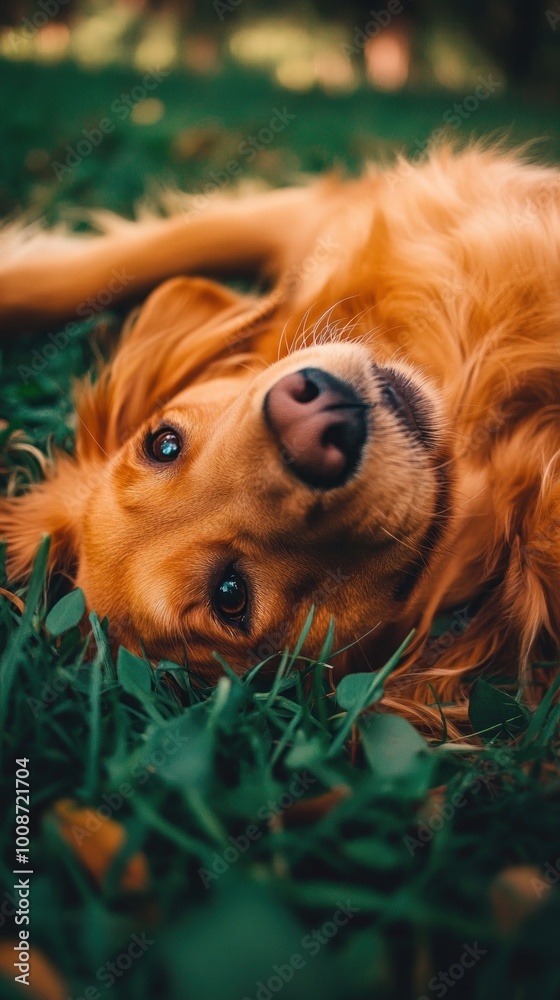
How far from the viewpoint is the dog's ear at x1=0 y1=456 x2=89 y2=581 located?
6.65 feet

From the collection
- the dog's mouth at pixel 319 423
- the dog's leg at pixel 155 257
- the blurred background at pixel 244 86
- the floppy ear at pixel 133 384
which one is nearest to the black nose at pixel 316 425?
the dog's mouth at pixel 319 423

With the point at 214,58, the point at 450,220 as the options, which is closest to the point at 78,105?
the point at 214,58

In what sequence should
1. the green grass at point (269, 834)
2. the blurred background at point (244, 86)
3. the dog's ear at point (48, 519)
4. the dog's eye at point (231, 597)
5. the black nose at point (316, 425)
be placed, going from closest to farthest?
the green grass at point (269, 834), the black nose at point (316, 425), the dog's eye at point (231, 597), the dog's ear at point (48, 519), the blurred background at point (244, 86)

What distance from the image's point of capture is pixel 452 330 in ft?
6.68

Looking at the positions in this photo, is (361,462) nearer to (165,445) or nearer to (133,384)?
(165,445)

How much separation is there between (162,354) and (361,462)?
3.74 feet

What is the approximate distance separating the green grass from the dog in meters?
0.18

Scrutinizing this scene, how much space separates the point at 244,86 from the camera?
19.1 ft

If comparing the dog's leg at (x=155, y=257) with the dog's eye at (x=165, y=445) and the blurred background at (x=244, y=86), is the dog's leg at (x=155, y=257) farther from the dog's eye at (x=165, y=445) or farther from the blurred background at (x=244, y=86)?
the blurred background at (x=244, y=86)

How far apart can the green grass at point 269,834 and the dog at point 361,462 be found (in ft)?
0.60

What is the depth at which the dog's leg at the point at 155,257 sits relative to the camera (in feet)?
8.50

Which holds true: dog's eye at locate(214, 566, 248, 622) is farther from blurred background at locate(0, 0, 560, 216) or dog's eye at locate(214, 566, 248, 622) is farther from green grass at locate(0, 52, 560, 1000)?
blurred background at locate(0, 0, 560, 216)

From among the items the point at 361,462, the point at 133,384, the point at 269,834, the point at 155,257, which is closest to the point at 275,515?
the point at 361,462

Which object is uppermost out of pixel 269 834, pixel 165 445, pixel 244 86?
pixel 244 86
